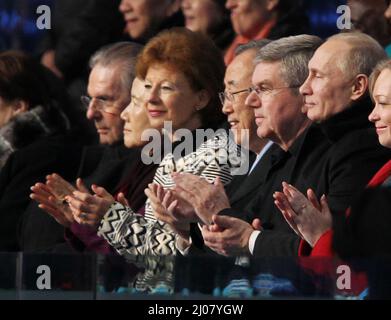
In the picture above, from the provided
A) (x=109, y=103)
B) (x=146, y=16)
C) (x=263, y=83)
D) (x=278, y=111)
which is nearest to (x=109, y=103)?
(x=109, y=103)

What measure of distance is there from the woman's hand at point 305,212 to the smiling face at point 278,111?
2.32 feet

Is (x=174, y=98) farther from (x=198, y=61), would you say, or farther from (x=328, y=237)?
(x=328, y=237)

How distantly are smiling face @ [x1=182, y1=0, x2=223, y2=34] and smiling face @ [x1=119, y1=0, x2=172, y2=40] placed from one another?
565mm

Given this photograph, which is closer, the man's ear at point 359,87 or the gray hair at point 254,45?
the man's ear at point 359,87

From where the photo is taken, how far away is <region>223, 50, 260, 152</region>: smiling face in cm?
880

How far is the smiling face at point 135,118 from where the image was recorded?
9.44 meters

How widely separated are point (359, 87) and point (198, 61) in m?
1.25

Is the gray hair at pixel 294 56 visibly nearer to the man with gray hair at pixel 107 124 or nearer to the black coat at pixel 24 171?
the man with gray hair at pixel 107 124

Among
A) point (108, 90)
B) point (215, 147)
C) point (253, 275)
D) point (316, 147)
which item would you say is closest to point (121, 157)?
point (108, 90)

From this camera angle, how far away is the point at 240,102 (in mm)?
8805

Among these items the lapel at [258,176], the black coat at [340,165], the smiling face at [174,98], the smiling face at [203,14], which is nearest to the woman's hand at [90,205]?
the smiling face at [174,98]

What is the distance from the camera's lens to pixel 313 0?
10.9 metres
